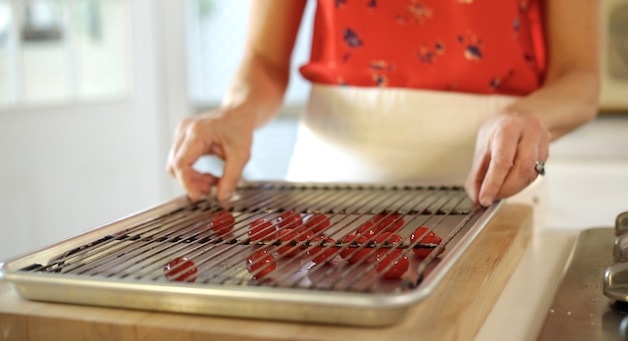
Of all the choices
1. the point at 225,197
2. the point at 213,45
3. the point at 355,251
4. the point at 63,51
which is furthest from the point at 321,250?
the point at 213,45

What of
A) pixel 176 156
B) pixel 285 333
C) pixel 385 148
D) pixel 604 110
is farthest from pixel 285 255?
pixel 604 110

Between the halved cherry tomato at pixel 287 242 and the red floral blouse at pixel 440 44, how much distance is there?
1.77 ft

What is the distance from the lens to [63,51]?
8.21 ft

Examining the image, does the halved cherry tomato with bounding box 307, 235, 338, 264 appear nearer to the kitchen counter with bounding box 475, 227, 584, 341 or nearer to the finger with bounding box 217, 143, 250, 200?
the kitchen counter with bounding box 475, 227, 584, 341

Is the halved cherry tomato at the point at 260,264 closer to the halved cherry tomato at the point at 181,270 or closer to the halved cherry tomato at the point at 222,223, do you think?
the halved cherry tomato at the point at 181,270

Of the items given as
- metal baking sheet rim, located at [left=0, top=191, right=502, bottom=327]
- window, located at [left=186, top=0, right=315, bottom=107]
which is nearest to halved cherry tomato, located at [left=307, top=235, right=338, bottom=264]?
metal baking sheet rim, located at [left=0, top=191, right=502, bottom=327]

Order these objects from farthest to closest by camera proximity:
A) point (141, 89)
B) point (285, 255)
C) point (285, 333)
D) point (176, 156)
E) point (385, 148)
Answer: point (141, 89) → point (385, 148) → point (176, 156) → point (285, 255) → point (285, 333)

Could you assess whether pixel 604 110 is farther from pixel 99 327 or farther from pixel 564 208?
pixel 99 327

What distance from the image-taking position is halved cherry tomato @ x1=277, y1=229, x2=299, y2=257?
83 cm

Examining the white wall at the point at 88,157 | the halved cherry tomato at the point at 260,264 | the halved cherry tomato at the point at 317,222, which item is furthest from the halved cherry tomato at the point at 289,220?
the white wall at the point at 88,157

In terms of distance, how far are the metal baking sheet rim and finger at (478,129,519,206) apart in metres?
0.24

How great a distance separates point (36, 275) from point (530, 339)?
0.43 meters

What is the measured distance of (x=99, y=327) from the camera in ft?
2.33

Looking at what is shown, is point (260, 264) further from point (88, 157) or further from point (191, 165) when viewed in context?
point (88, 157)
